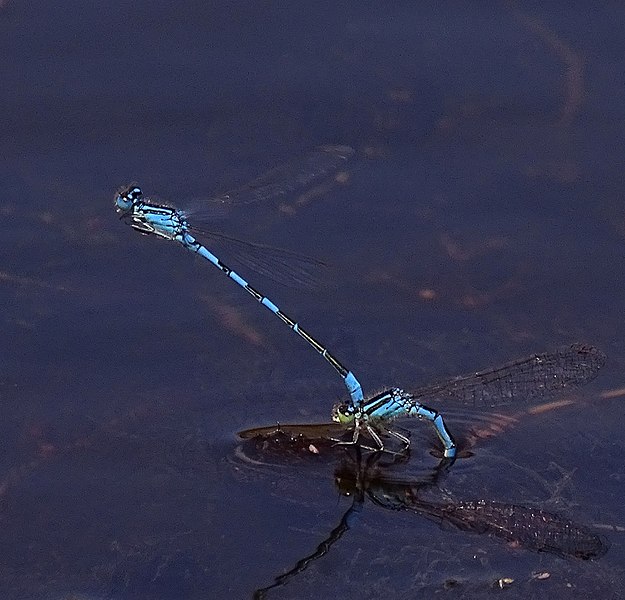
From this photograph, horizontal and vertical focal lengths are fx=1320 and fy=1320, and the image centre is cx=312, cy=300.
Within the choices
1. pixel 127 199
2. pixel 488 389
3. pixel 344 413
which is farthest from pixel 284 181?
pixel 488 389

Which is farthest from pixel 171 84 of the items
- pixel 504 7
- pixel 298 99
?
pixel 504 7

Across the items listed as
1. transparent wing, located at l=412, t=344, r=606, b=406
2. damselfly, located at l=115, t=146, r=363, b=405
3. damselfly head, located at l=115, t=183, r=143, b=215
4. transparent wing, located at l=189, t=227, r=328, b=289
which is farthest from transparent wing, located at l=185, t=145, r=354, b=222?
transparent wing, located at l=412, t=344, r=606, b=406

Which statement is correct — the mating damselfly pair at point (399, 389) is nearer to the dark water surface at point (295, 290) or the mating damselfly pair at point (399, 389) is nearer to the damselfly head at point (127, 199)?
the damselfly head at point (127, 199)

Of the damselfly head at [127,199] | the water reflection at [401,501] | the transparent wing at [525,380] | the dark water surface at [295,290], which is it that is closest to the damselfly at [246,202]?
the damselfly head at [127,199]

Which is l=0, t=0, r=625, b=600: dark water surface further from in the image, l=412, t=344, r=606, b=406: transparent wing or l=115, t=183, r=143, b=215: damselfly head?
l=115, t=183, r=143, b=215: damselfly head

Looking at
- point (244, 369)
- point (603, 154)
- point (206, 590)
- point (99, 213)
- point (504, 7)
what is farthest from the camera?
point (504, 7)

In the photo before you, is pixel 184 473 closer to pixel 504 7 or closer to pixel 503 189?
pixel 503 189

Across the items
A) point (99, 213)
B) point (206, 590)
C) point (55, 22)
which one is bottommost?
point (206, 590)
